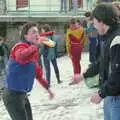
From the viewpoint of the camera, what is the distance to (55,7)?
1011 inches

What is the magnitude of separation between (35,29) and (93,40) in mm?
7133

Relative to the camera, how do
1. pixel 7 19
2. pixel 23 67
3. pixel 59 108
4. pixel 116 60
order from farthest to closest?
pixel 7 19 → pixel 59 108 → pixel 23 67 → pixel 116 60

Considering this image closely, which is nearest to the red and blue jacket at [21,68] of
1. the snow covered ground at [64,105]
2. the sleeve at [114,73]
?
the sleeve at [114,73]

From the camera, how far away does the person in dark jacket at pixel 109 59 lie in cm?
450

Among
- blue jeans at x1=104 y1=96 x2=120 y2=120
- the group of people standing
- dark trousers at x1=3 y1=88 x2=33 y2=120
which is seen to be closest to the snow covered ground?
the group of people standing

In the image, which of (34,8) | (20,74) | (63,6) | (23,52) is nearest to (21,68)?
(20,74)

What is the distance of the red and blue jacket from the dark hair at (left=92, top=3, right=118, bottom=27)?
140 cm

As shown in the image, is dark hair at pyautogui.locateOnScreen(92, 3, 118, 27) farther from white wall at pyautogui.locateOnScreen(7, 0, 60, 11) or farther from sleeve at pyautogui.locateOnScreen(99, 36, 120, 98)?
white wall at pyautogui.locateOnScreen(7, 0, 60, 11)

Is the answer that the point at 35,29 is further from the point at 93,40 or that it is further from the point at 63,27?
the point at 63,27

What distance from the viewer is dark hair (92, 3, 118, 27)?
463 centimetres

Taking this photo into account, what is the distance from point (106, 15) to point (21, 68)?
1702mm

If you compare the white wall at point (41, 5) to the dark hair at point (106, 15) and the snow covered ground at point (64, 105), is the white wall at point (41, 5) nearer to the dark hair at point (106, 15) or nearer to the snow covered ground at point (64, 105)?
the snow covered ground at point (64, 105)

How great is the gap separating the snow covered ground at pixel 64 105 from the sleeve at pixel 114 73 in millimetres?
4078

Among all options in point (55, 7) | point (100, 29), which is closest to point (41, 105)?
point (100, 29)
